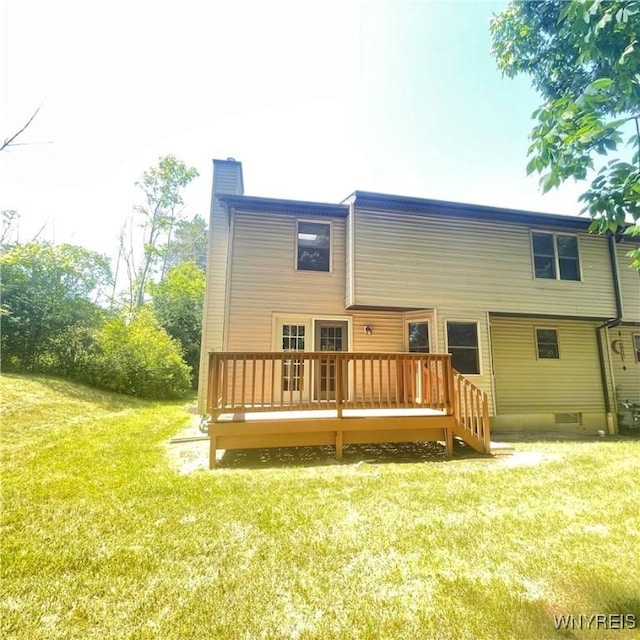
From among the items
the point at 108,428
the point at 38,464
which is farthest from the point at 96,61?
the point at 108,428

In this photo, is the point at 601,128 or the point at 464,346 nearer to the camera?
the point at 601,128

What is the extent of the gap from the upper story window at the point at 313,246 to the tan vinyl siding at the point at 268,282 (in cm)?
14

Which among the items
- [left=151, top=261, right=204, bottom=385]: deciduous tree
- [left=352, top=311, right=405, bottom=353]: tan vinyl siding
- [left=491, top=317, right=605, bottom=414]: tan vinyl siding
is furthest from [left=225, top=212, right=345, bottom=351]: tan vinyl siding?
[left=151, top=261, right=204, bottom=385]: deciduous tree

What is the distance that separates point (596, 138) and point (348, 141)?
6982mm

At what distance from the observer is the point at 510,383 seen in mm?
9109

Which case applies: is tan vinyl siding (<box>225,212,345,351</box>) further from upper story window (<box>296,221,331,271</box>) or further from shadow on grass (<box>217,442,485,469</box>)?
shadow on grass (<box>217,442,485,469</box>)

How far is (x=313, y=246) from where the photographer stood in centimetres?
855

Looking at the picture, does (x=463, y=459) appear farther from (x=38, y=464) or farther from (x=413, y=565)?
(x=38, y=464)

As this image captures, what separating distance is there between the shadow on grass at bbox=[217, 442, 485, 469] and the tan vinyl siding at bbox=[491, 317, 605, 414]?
3.72 m

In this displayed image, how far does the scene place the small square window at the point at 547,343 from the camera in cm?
947

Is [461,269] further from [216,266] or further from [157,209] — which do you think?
[157,209]

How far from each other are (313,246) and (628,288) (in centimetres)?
907

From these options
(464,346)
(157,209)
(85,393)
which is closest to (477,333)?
(464,346)
